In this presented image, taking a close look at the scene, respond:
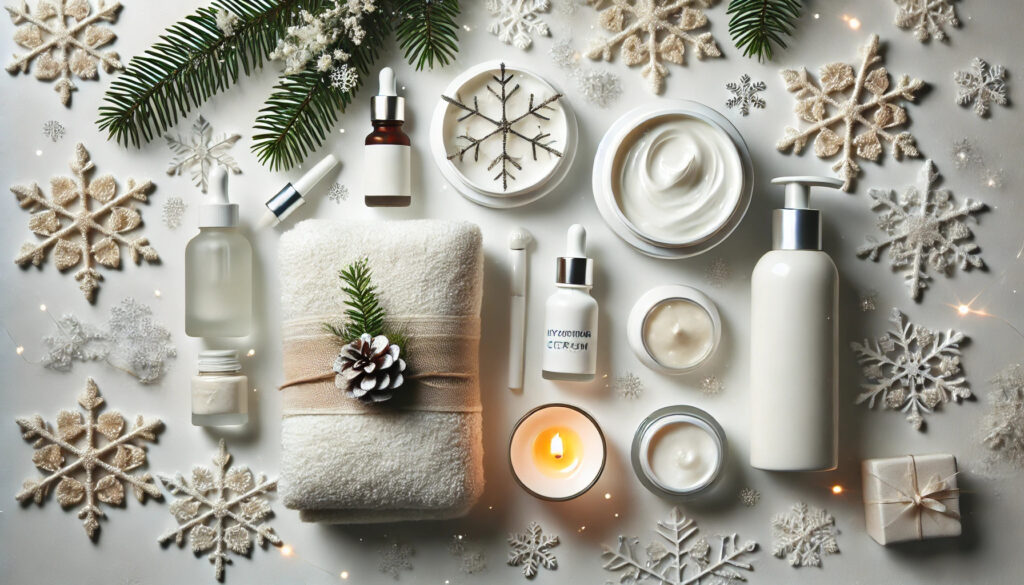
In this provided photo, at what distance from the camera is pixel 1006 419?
1.08m

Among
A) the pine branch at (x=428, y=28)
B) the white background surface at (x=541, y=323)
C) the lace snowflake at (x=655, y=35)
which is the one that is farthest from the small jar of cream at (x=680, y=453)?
the pine branch at (x=428, y=28)

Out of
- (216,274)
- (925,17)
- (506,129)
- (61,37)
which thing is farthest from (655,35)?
(61,37)

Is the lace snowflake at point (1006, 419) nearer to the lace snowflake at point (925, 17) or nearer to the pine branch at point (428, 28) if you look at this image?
the lace snowflake at point (925, 17)

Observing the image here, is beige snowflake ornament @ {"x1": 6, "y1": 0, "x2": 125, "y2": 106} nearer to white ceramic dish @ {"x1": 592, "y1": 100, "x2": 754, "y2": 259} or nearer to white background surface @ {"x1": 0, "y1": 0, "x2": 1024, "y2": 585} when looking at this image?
white background surface @ {"x1": 0, "y1": 0, "x2": 1024, "y2": 585}

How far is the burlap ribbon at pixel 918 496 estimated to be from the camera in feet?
3.40

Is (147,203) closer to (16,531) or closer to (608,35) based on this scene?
(16,531)

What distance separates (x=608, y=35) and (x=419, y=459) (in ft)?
2.01

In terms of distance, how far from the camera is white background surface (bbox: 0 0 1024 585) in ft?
3.52

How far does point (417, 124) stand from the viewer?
3.55 feet

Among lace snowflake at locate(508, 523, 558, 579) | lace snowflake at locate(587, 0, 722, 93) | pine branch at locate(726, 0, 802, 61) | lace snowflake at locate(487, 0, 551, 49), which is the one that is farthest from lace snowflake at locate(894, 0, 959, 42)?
lace snowflake at locate(508, 523, 558, 579)

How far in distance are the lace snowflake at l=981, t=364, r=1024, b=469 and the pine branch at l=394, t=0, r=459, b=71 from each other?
86 cm

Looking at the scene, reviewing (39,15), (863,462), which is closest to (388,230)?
(39,15)

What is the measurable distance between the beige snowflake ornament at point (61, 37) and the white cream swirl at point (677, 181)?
0.71 meters

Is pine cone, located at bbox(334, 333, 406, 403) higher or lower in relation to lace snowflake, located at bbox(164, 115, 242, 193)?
lower
